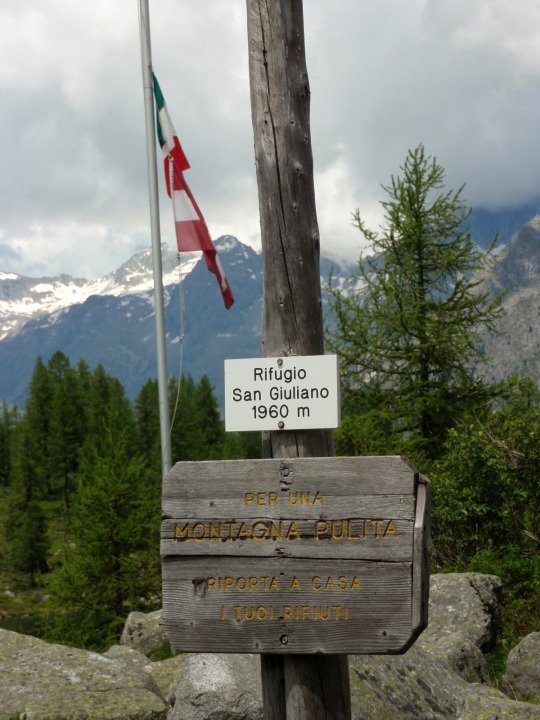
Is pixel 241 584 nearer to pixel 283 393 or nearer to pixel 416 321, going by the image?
pixel 283 393

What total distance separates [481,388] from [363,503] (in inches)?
785

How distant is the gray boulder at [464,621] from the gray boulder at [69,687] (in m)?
3.73

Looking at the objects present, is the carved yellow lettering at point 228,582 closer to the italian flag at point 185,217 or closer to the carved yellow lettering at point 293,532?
the carved yellow lettering at point 293,532

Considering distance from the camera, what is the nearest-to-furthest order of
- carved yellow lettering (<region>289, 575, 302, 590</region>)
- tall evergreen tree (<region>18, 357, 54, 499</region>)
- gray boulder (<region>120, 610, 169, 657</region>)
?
1. carved yellow lettering (<region>289, 575, 302, 590</region>)
2. gray boulder (<region>120, 610, 169, 657</region>)
3. tall evergreen tree (<region>18, 357, 54, 499</region>)

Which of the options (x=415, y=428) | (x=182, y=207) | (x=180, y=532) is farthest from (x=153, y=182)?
(x=415, y=428)

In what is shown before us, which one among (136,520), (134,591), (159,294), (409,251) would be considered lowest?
(134,591)

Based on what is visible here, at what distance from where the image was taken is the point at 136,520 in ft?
89.6

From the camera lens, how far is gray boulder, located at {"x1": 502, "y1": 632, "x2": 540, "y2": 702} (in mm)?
9648

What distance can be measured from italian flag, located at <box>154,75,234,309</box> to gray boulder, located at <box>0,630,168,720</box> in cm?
541

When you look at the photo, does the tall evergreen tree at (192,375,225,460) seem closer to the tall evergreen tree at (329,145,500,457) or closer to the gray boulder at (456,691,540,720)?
the tall evergreen tree at (329,145,500,457)

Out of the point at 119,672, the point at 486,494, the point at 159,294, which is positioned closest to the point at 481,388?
the point at 486,494

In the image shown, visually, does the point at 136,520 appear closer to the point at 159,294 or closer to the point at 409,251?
the point at 409,251

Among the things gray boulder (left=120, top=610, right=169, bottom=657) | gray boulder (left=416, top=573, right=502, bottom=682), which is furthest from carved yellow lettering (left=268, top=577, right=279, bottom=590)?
gray boulder (left=120, top=610, right=169, bottom=657)

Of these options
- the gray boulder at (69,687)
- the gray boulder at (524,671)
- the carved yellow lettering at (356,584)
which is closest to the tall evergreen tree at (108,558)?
the gray boulder at (69,687)
